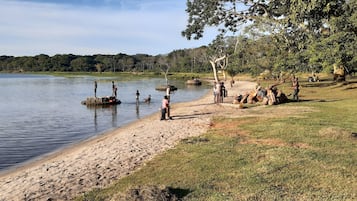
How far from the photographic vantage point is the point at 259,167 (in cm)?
1016

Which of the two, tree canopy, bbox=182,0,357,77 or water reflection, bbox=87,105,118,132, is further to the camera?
water reflection, bbox=87,105,118,132

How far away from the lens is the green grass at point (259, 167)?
27.0ft

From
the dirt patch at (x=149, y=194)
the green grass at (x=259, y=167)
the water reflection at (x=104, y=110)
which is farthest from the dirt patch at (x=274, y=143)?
the water reflection at (x=104, y=110)

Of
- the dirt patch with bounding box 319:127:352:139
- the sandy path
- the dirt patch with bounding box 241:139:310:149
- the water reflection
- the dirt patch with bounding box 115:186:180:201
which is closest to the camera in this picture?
the dirt patch with bounding box 115:186:180:201

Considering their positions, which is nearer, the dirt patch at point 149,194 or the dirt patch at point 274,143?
the dirt patch at point 149,194

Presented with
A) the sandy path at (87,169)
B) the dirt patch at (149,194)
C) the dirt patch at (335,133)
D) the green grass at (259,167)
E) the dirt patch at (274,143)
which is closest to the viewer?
the dirt patch at (149,194)

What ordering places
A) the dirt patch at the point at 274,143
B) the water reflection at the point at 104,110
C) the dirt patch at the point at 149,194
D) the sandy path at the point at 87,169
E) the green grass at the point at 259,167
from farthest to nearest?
the water reflection at the point at 104,110, the dirt patch at the point at 274,143, the sandy path at the point at 87,169, the green grass at the point at 259,167, the dirt patch at the point at 149,194

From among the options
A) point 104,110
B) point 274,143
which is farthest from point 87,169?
point 104,110

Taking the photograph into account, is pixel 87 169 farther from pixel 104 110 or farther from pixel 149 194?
pixel 104 110

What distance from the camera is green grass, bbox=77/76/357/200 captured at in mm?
8227

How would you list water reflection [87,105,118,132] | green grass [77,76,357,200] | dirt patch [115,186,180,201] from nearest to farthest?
1. dirt patch [115,186,180,201]
2. green grass [77,76,357,200]
3. water reflection [87,105,118,132]

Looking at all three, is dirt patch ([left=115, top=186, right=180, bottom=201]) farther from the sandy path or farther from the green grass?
the sandy path

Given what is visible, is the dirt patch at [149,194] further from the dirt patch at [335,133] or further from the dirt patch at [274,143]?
the dirt patch at [335,133]

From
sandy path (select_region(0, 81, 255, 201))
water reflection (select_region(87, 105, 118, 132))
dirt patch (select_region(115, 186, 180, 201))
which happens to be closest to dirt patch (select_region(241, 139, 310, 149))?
sandy path (select_region(0, 81, 255, 201))
